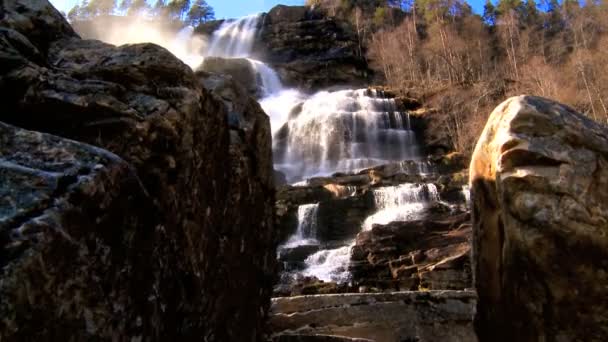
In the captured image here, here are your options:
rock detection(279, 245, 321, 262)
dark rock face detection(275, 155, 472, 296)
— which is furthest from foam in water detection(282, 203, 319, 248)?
rock detection(279, 245, 321, 262)

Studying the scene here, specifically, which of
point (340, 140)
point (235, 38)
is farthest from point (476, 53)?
point (235, 38)

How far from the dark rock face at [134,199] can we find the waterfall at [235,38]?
55144 millimetres

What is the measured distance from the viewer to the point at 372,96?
41.8 metres

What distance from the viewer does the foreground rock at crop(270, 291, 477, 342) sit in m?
6.20

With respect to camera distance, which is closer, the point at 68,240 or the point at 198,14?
the point at 68,240

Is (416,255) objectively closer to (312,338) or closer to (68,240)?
(312,338)

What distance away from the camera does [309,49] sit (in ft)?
184

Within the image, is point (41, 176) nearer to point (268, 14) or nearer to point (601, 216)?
point (601, 216)

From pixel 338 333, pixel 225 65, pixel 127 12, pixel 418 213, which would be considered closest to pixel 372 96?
pixel 225 65

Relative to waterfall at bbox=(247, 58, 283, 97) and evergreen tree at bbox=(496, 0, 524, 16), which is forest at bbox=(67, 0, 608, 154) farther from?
waterfall at bbox=(247, 58, 283, 97)

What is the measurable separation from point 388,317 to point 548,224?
2803mm

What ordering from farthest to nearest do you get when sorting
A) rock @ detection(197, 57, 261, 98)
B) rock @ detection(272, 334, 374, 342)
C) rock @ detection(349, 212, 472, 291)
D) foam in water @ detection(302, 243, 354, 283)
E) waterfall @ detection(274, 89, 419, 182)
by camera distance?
rock @ detection(197, 57, 261, 98)
waterfall @ detection(274, 89, 419, 182)
foam in water @ detection(302, 243, 354, 283)
rock @ detection(349, 212, 472, 291)
rock @ detection(272, 334, 374, 342)

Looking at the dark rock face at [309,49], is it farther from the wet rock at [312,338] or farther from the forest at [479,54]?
the wet rock at [312,338]

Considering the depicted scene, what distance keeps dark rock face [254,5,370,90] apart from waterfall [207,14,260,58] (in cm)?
128
